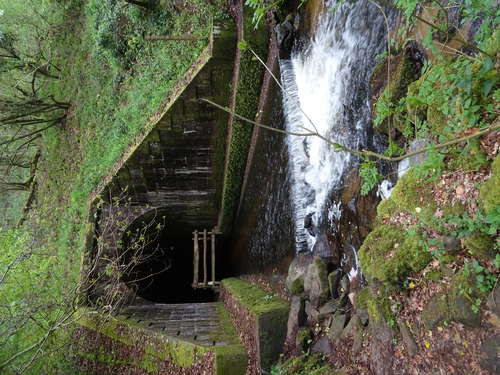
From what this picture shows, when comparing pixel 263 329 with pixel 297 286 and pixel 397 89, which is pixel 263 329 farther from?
pixel 397 89

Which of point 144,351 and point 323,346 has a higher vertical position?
point 323,346

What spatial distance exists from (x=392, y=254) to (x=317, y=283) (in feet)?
5.51

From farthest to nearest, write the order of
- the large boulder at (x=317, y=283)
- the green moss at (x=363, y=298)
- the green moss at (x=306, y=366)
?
1. the large boulder at (x=317, y=283)
2. the green moss at (x=306, y=366)
3. the green moss at (x=363, y=298)

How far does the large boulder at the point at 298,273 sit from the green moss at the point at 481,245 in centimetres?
294

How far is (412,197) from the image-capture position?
3.50m

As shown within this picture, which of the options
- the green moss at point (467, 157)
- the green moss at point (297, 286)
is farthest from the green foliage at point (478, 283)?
the green moss at point (297, 286)

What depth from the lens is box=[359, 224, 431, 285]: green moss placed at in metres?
3.29

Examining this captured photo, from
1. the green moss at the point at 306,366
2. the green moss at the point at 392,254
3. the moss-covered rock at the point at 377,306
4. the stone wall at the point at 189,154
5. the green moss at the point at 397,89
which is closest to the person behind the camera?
the green moss at the point at 392,254

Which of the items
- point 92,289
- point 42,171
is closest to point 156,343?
point 92,289

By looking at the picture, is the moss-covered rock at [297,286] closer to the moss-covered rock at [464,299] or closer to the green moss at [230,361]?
the green moss at [230,361]

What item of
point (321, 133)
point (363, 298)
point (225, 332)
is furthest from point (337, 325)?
point (321, 133)

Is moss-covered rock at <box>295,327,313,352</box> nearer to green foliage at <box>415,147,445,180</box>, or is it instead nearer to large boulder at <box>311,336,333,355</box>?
large boulder at <box>311,336,333,355</box>

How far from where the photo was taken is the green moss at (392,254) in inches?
130

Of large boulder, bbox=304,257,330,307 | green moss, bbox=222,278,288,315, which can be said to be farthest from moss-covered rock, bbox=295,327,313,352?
green moss, bbox=222,278,288,315
